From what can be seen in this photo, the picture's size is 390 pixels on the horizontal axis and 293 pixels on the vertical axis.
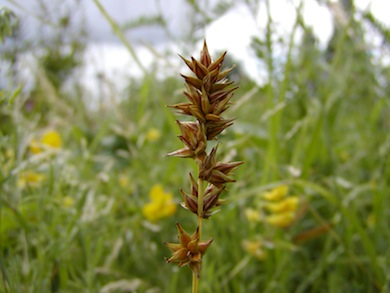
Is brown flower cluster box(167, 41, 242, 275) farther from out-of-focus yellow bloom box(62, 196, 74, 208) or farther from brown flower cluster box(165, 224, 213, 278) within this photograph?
out-of-focus yellow bloom box(62, 196, 74, 208)

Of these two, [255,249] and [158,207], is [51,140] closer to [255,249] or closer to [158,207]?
[158,207]

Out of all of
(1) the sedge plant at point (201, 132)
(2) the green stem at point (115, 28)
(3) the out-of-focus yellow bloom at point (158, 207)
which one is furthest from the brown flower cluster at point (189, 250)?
(3) the out-of-focus yellow bloom at point (158, 207)

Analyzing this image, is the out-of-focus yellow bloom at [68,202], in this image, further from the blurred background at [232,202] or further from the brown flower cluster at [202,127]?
the brown flower cluster at [202,127]

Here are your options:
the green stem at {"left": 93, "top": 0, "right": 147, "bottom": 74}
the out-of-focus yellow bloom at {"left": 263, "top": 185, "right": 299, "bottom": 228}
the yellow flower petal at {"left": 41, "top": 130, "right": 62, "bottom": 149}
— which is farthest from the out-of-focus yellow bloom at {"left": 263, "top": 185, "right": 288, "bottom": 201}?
the yellow flower petal at {"left": 41, "top": 130, "right": 62, "bottom": 149}

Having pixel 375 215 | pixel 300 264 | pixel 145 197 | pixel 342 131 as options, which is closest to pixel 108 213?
pixel 145 197

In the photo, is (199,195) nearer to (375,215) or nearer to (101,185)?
(375,215)

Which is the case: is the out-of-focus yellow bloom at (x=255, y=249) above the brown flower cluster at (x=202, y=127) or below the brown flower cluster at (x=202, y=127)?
below

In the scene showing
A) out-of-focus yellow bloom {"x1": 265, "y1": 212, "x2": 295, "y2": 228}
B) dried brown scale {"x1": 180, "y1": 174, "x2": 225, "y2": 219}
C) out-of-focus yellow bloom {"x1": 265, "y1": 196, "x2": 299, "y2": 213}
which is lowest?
out-of-focus yellow bloom {"x1": 265, "y1": 212, "x2": 295, "y2": 228}

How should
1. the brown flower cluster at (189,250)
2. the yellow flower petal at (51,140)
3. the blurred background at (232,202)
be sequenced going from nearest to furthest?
the brown flower cluster at (189,250) < the blurred background at (232,202) < the yellow flower petal at (51,140)
